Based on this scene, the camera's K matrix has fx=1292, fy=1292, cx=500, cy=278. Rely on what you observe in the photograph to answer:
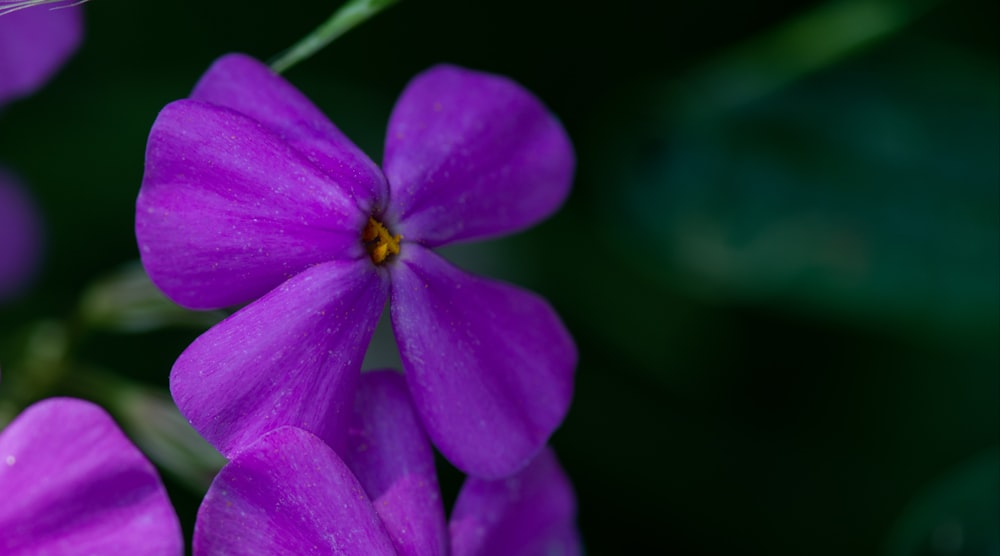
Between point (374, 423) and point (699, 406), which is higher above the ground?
point (374, 423)

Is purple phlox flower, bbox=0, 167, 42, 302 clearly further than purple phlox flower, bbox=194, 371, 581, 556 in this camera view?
Yes

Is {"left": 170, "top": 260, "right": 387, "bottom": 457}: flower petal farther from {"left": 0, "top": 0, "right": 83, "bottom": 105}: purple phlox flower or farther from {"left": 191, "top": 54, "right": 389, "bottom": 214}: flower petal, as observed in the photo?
{"left": 0, "top": 0, "right": 83, "bottom": 105}: purple phlox flower

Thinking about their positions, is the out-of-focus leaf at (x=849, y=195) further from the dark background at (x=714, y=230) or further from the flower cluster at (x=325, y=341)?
the flower cluster at (x=325, y=341)

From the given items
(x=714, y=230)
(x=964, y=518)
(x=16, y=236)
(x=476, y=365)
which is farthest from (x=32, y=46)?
(x=964, y=518)

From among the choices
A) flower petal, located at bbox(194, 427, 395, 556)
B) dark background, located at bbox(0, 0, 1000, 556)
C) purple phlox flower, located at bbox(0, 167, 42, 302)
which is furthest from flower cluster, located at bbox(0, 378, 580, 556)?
purple phlox flower, located at bbox(0, 167, 42, 302)

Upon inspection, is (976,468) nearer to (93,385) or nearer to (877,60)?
(877,60)

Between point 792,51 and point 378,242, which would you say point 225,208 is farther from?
point 792,51

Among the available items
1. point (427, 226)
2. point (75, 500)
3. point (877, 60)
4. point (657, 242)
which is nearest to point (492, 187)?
point (427, 226)
